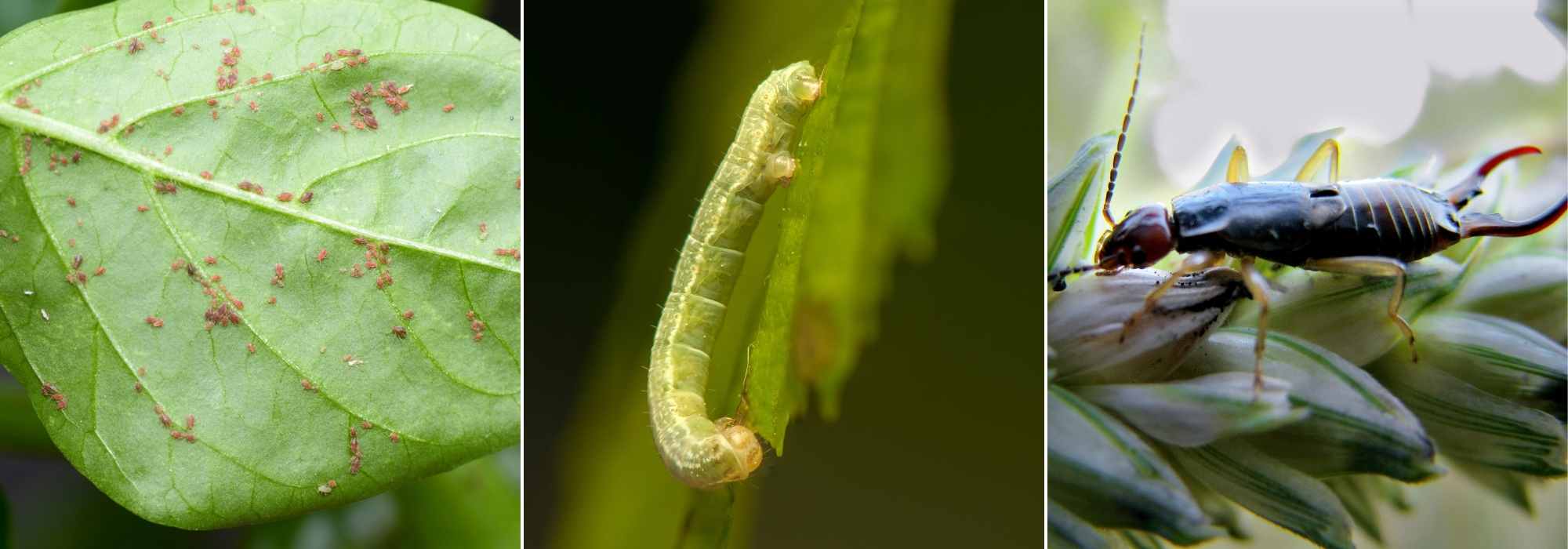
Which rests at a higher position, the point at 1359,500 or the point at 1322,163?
the point at 1322,163

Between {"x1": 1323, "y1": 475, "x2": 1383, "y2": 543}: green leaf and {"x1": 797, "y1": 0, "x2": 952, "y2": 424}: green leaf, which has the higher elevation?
{"x1": 797, "y1": 0, "x2": 952, "y2": 424}: green leaf

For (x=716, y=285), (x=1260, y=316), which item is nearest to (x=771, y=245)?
(x=716, y=285)

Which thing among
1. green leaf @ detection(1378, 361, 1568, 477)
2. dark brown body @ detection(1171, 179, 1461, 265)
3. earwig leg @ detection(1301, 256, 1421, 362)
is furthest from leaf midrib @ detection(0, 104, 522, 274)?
green leaf @ detection(1378, 361, 1568, 477)

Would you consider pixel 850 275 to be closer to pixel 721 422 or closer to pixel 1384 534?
pixel 721 422

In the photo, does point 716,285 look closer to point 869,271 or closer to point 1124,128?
point 869,271

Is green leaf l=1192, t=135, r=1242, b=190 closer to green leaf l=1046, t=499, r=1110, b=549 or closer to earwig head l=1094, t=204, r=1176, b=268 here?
earwig head l=1094, t=204, r=1176, b=268

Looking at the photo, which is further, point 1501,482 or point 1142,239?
point 1501,482

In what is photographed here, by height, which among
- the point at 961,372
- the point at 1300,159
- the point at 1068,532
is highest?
the point at 1300,159
